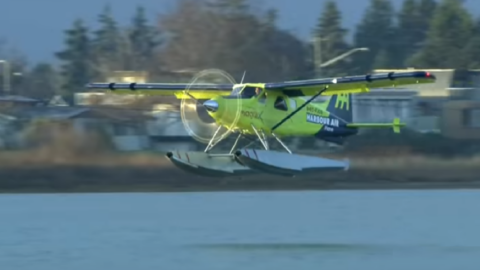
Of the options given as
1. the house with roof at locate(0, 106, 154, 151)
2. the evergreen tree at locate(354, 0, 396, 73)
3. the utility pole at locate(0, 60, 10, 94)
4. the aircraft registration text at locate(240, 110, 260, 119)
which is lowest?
the house with roof at locate(0, 106, 154, 151)

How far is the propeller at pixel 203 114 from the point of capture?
22.6 meters

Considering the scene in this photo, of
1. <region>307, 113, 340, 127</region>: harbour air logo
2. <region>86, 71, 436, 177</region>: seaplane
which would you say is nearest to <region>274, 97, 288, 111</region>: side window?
<region>86, 71, 436, 177</region>: seaplane

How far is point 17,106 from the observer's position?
38.0 metres

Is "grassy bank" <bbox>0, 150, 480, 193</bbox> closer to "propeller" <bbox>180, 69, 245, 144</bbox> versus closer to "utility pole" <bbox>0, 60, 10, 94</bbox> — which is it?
"propeller" <bbox>180, 69, 245, 144</bbox>

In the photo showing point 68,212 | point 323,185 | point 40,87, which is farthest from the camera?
point 40,87

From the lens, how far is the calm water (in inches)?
565

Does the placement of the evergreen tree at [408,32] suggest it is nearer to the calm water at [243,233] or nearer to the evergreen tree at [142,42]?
the evergreen tree at [142,42]

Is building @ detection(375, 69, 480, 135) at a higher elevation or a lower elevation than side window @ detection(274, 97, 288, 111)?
lower

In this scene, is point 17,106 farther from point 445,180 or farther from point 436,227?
point 436,227

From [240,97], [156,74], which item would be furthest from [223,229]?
[156,74]

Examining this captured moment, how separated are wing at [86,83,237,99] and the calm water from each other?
8.31 ft

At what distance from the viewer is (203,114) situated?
80.4 ft

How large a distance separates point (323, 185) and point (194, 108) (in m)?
5.17

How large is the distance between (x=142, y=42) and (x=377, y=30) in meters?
28.9
